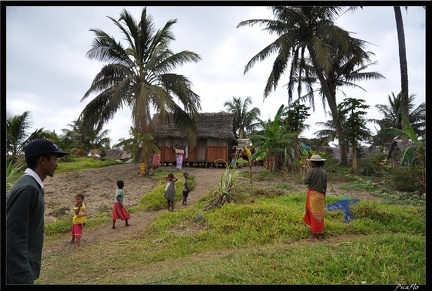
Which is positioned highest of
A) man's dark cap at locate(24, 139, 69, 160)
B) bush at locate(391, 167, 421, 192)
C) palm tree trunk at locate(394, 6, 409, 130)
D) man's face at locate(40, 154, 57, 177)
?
palm tree trunk at locate(394, 6, 409, 130)

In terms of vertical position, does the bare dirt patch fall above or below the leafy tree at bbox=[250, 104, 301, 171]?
below

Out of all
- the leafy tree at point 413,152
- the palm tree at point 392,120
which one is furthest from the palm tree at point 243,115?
the leafy tree at point 413,152

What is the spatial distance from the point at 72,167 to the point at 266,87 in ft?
35.7

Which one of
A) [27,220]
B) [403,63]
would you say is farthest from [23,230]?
[403,63]

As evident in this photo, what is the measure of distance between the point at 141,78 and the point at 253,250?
10.9 meters

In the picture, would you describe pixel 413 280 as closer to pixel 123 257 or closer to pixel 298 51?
pixel 123 257

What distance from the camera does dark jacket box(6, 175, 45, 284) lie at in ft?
6.24

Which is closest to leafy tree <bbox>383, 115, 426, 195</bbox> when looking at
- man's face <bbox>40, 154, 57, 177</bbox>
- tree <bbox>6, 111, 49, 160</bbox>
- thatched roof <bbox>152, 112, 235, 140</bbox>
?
man's face <bbox>40, 154, 57, 177</bbox>

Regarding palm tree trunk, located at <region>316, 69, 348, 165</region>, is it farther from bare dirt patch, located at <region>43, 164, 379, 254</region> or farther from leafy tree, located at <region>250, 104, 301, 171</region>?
bare dirt patch, located at <region>43, 164, 379, 254</region>

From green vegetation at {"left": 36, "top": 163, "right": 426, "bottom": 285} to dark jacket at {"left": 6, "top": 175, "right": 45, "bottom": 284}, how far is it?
164cm

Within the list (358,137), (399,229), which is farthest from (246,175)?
(399,229)

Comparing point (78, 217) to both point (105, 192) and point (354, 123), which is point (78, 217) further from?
point (354, 123)

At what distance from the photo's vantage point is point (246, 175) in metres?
11.7

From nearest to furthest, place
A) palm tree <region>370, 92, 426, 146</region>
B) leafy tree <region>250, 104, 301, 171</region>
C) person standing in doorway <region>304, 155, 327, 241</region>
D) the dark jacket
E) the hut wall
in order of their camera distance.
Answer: the dark jacket, person standing in doorway <region>304, 155, 327, 241</region>, leafy tree <region>250, 104, 301, 171</region>, the hut wall, palm tree <region>370, 92, 426, 146</region>
